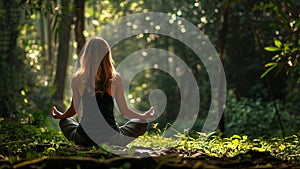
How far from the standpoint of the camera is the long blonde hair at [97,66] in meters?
6.82

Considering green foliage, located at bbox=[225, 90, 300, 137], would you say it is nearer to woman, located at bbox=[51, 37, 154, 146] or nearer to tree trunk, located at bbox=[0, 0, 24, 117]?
tree trunk, located at bbox=[0, 0, 24, 117]

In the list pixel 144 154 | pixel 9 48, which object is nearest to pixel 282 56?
pixel 144 154

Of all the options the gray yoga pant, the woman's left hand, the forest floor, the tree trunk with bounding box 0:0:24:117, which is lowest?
the forest floor

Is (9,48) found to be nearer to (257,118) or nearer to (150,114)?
(257,118)

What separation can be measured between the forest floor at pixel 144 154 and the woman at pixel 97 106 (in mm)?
348

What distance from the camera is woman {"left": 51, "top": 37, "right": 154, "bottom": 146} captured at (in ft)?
22.3

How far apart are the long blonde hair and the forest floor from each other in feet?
2.86

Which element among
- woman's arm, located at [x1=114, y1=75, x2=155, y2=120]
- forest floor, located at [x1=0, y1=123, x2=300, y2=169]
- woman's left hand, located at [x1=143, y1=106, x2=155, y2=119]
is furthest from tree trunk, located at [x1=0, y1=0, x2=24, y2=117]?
woman's left hand, located at [x1=143, y1=106, x2=155, y2=119]

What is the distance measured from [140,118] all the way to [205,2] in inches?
331

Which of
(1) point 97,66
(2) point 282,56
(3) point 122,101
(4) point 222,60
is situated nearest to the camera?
(2) point 282,56

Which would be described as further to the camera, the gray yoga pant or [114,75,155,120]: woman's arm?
[114,75,155,120]: woman's arm

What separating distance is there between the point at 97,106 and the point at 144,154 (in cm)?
156

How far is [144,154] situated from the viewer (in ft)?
18.3

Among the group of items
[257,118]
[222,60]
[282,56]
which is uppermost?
[222,60]
